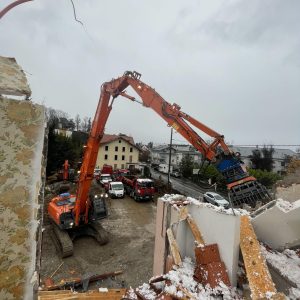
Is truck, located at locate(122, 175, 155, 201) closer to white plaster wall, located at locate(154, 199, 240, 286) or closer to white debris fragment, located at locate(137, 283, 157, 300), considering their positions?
white plaster wall, located at locate(154, 199, 240, 286)

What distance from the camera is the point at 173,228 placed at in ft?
18.1

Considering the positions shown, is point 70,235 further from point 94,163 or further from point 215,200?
point 215,200

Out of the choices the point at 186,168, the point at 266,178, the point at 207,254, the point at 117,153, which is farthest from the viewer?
the point at 117,153

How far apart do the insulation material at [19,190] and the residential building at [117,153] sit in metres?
43.3

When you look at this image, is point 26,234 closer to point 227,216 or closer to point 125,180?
point 227,216

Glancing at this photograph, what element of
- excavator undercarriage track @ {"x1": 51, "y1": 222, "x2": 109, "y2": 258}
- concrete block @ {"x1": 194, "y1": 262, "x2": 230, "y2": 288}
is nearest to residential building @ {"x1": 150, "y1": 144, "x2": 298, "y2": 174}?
excavator undercarriage track @ {"x1": 51, "y1": 222, "x2": 109, "y2": 258}

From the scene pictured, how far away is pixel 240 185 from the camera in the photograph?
1009cm

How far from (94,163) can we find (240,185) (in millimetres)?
6924

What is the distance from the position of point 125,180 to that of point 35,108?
81.6ft

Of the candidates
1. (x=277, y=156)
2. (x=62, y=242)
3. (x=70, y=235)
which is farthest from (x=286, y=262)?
(x=277, y=156)

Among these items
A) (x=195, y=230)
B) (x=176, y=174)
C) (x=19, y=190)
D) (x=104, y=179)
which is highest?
(x=19, y=190)

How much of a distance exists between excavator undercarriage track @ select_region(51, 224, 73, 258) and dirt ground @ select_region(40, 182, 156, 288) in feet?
0.72

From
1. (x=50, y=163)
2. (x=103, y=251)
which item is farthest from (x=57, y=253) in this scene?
(x=50, y=163)

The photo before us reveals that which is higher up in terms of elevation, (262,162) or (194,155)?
(262,162)
